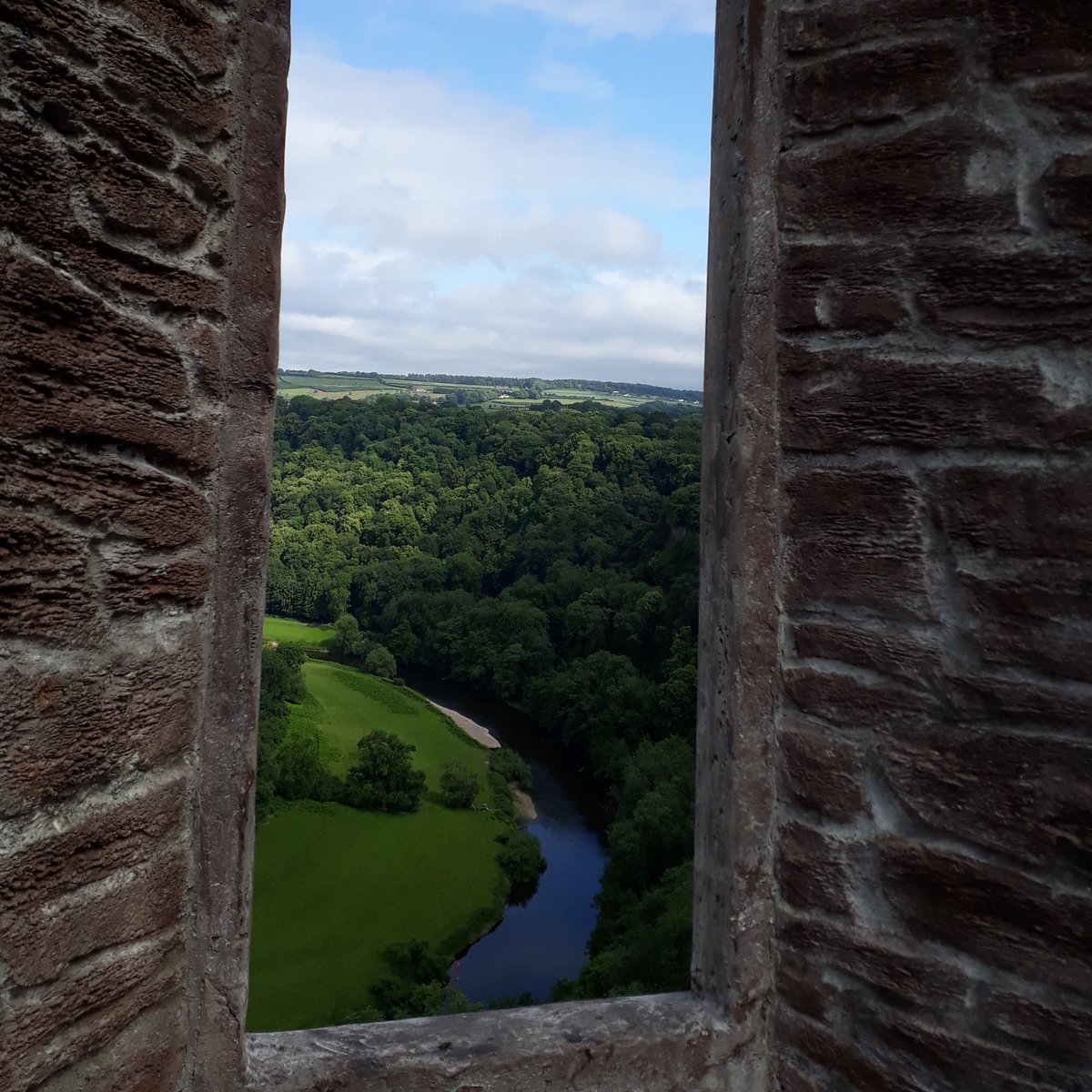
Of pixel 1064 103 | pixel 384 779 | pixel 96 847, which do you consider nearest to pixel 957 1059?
pixel 96 847

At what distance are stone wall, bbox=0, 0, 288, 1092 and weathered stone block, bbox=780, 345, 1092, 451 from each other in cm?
80

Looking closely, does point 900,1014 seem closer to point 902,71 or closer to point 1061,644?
point 1061,644

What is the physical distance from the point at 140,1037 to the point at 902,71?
1687 millimetres

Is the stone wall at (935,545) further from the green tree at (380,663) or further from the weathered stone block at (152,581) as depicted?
the green tree at (380,663)

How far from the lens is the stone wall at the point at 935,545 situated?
4.12 feet

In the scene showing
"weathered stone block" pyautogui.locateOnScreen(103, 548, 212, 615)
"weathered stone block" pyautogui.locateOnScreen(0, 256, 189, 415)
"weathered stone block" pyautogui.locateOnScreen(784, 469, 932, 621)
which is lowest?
"weathered stone block" pyautogui.locateOnScreen(103, 548, 212, 615)

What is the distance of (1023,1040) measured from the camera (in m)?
1.28

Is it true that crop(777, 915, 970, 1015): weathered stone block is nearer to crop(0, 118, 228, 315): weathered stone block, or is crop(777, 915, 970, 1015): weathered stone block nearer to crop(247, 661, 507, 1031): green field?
crop(0, 118, 228, 315): weathered stone block

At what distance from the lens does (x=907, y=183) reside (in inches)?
53.4

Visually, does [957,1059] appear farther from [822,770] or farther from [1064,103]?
[1064,103]

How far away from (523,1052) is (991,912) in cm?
70

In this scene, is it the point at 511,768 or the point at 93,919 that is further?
the point at 511,768

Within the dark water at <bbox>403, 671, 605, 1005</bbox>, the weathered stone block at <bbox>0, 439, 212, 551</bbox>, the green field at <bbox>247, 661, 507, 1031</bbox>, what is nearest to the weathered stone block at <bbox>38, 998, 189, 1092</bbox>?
the weathered stone block at <bbox>0, 439, 212, 551</bbox>

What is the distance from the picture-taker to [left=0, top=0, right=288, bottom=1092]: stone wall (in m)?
1.03
